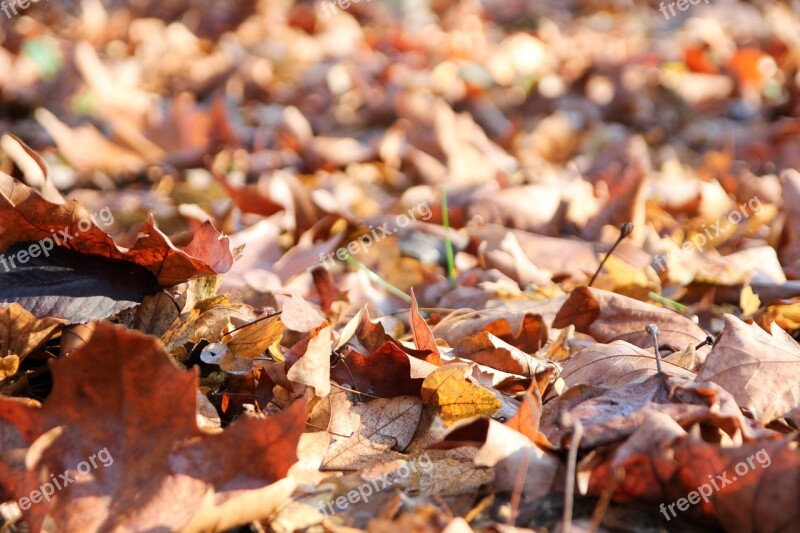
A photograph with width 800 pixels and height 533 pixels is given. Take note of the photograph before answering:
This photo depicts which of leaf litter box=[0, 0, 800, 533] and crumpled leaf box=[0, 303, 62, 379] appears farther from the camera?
crumpled leaf box=[0, 303, 62, 379]

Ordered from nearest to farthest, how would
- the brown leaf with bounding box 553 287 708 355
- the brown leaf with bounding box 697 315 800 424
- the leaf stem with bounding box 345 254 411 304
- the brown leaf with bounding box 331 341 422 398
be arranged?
the brown leaf with bounding box 697 315 800 424
the brown leaf with bounding box 331 341 422 398
the brown leaf with bounding box 553 287 708 355
the leaf stem with bounding box 345 254 411 304

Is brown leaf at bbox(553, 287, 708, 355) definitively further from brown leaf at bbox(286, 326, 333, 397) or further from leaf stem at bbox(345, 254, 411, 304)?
brown leaf at bbox(286, 326, 333, 397)

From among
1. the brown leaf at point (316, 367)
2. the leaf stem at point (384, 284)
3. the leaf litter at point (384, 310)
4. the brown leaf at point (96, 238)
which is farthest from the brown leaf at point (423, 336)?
the leaf stem at point (384, 284)

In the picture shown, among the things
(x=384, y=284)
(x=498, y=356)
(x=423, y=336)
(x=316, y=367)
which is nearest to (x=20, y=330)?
(x=316, y=367)

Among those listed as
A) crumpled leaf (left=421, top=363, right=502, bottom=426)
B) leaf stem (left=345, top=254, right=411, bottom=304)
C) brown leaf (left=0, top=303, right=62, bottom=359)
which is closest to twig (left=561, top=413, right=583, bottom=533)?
crumpled leaf (left=421, top=363, right=502, bottom=426)

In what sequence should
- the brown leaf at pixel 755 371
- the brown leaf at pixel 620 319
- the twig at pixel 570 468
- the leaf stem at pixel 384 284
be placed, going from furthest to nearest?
the leaf stem at pixel 384 284, the brown leaf at pixel 620 319, the brown leaf at pixel 755 371, the twig at pixel 570 468

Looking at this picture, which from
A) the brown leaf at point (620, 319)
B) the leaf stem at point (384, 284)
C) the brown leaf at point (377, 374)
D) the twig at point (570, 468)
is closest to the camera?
the twig at point (570, 468)

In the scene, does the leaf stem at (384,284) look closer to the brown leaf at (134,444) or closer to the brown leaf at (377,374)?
the brown leaf at (377,374)

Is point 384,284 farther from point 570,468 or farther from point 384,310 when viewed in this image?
point 570,468

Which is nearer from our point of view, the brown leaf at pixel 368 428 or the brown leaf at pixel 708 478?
the brown leaf at pixel 708 478

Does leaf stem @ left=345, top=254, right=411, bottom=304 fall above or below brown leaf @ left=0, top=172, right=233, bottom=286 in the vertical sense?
below

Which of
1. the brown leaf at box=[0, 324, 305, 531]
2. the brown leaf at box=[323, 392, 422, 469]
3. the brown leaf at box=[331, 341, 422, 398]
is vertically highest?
the brown leaf at box=[0, 324, 305, 531]
